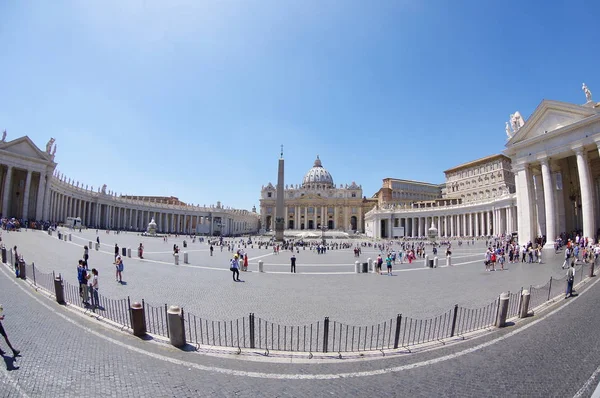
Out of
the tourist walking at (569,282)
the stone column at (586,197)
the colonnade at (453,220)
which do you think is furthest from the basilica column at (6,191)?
the stone column at (586,197)

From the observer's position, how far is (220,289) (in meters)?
13.0

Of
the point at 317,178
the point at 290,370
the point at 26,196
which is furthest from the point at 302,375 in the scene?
the point at 317,178

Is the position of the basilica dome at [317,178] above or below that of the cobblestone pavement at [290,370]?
above

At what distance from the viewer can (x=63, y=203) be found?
2190 inches

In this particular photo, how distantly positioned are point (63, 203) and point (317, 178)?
93.5 metres

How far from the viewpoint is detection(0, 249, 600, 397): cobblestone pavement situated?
187 inches

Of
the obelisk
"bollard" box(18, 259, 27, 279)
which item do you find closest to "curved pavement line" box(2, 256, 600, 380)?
"bollard" box(18, 259, 27, 279)

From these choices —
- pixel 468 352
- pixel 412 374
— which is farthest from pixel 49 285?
pixel 468 352

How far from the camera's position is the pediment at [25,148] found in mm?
43844

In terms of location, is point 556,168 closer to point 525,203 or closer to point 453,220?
point 525,203

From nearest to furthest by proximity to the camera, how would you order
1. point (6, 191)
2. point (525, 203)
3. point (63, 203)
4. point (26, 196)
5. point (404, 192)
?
point (525, 203) < point (6, 191) < point (26, 196) < point (63, 203) < point (404, 192)

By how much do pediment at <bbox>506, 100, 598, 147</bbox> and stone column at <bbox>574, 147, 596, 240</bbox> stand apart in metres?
2.55

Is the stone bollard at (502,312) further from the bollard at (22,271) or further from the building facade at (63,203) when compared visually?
the building facade at (63,203)

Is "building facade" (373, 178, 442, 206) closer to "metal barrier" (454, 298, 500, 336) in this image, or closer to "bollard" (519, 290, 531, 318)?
"metal barrier" (454, 298, 500, 336)
